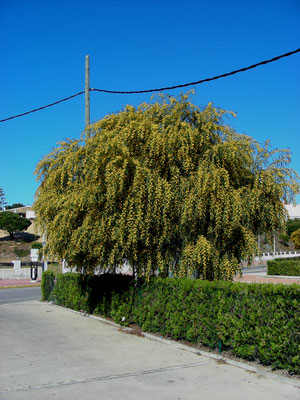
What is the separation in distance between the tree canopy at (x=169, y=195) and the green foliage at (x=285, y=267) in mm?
23475

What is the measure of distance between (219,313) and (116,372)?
7.67 feet

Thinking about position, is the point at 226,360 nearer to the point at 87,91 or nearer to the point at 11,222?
the point at 87,91

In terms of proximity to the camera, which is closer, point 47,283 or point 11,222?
point 47,283

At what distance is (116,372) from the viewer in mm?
7234

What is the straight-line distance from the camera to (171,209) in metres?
10.2

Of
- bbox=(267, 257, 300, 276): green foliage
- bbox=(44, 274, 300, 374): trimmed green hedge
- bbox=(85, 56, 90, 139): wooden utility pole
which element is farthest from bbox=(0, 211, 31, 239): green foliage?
bbox=(44, 274, 300, 374): trimmed green hedge

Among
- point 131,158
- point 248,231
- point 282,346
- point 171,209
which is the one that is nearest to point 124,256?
point 171,209

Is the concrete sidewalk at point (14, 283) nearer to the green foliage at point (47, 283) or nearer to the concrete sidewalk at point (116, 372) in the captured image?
the green foliage at point (47, 283)

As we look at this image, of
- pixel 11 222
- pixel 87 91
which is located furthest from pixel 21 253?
pixel 87 91

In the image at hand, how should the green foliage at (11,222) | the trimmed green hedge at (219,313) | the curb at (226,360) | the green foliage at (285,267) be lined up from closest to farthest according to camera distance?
1. the curb at (226,360)
2. the trimmed green hedge at (219,313)
3. the green foliage at (285,267)
4. the green foliage at (11,222)

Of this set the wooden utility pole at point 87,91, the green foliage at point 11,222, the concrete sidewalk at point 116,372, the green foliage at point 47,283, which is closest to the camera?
the concrete sidewalk at point 116,372

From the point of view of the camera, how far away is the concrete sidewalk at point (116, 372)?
6.17 meters

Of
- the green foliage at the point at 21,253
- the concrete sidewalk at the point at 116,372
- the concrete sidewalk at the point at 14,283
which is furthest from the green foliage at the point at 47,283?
the green foliage at the point at 21,253

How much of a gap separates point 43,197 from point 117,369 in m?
6.35
